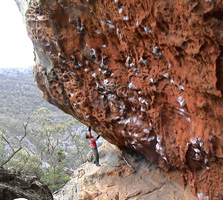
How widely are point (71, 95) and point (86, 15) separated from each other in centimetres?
240

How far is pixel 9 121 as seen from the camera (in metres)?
29.9

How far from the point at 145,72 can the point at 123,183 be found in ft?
12.3

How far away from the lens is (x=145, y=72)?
186 inches

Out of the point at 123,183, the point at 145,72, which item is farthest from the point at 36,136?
the point at 145,72

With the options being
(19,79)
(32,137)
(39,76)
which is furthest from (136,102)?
(19,79)

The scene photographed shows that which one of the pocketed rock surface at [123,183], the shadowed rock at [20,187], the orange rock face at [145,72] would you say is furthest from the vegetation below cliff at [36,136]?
the orange rock face at [145,72]

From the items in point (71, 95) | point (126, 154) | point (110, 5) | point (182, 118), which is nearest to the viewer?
point (110, 5)

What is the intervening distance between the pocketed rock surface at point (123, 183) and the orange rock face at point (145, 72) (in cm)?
51

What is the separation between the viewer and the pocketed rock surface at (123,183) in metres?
6.01

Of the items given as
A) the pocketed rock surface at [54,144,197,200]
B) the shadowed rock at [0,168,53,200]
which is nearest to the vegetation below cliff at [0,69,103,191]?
the pocketed rock surface at [54,144,197,200]

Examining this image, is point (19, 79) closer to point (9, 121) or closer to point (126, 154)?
point (9, 121)

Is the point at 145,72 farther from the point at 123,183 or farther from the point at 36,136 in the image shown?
the point at 36,136

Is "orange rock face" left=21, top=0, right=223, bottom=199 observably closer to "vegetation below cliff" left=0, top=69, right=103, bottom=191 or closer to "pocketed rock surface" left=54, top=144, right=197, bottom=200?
"pocketed rock surface" left=54, top=144, right=197, bottom=200

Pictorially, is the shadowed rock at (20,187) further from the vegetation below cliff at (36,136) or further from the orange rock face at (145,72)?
the vegetation below cliff at (36,136)
